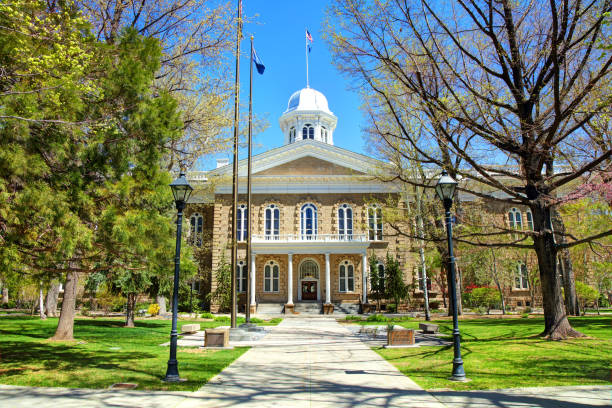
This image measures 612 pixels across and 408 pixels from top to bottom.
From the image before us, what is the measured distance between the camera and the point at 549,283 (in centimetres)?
1320

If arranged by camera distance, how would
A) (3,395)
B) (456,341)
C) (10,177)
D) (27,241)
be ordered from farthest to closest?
(456,341), (27,241), (10,177), (3,395)

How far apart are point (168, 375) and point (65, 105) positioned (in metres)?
5.39

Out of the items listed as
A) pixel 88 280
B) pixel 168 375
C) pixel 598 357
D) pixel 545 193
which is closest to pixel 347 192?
pixel 88 280

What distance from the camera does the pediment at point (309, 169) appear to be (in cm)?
3513

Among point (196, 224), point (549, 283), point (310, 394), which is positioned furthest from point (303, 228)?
point (310, 394)

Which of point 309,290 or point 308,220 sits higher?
point 308,220

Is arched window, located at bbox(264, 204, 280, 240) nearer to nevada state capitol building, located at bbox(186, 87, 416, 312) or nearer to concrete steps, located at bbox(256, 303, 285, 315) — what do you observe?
nevada state capitol building, located at bbox(186, 87, 416, 312)

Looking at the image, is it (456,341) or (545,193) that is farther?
(545,193)

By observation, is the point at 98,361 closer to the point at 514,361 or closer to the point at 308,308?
the point at 514,361

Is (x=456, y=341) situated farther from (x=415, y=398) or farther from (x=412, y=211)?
(x=412, y=211)

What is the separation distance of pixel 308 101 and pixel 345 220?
1701cm

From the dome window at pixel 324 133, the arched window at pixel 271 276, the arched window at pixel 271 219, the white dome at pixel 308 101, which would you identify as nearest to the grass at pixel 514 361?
the arched window at pixel 271 276

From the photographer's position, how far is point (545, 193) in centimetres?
1328

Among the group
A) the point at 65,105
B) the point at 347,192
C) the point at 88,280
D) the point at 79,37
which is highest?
the point at 347,192
